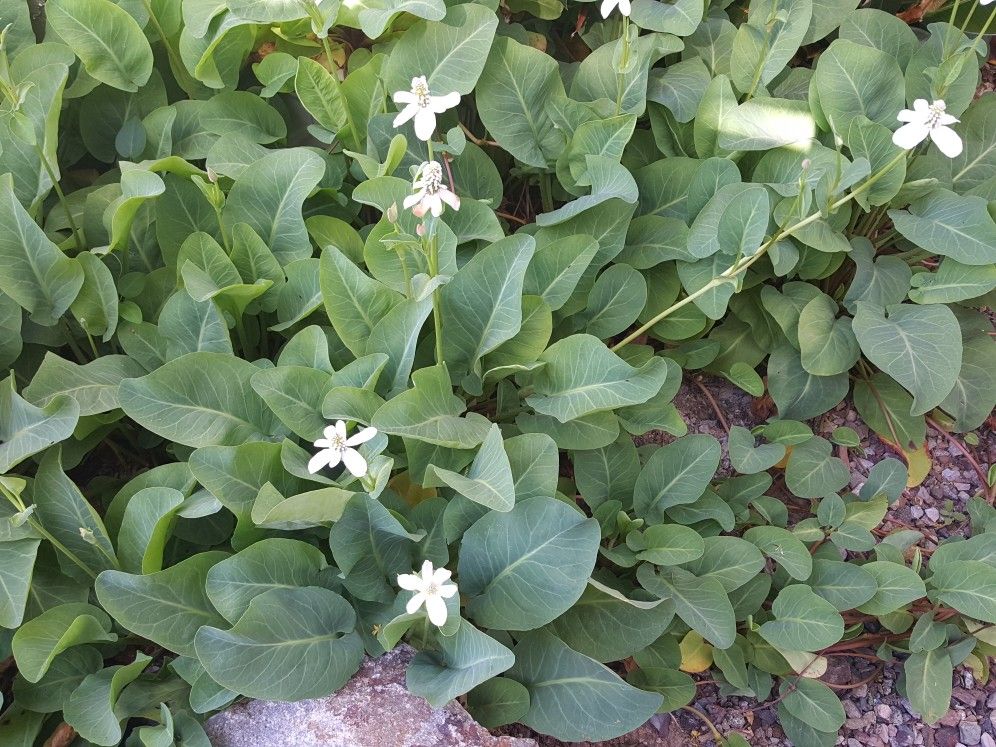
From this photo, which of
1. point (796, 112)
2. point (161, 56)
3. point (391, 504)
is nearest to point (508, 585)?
point (391, 504)

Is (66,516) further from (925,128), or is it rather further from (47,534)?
(925,128)

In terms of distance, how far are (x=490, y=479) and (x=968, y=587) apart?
1139 millimetres

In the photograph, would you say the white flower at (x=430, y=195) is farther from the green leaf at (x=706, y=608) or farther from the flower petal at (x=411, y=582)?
the green leaf at (x=706, y=608)

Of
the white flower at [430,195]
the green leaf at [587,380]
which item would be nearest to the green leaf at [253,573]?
the green leaf at [587,380]

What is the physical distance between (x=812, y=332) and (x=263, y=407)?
1.29 meters

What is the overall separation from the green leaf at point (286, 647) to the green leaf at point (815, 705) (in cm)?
98

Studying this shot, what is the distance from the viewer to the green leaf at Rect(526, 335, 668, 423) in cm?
173

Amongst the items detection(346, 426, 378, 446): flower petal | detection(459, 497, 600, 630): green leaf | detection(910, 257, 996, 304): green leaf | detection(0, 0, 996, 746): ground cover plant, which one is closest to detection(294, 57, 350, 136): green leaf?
detection(0, 0, 996, 746): ground cover plant

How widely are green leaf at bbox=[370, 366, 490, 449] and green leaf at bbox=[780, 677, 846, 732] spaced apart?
92 centimetres

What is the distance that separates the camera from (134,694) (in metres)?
1.63

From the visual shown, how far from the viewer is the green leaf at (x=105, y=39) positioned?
209 centimetres

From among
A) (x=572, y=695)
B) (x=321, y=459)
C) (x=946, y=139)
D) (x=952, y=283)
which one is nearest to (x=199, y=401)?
(x=321, y=459)

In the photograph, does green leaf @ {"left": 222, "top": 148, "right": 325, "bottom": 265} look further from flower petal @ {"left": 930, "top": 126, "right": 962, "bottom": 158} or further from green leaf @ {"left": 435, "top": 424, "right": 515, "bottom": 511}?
flower petal @ {"left": 930, "top": 126, "right": 962, "bottom": 158}

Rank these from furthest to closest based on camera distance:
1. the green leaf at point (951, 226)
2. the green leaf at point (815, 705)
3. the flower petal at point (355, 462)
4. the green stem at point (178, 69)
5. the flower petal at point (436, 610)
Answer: the green stem at point (178, 69) → the green leaf at point (951, 226) → the green leaf at point (815, 705) → the flower petal at point (355, 462) → the flower petal at point (436, 610)
